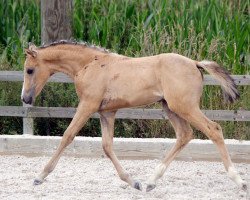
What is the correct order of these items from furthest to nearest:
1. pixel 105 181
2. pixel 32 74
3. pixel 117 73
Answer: pixel 105 181, pixel 32 74, pixel 117 73

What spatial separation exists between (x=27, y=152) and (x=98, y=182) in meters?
1.73

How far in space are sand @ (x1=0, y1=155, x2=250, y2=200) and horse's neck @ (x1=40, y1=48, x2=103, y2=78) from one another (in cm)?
117

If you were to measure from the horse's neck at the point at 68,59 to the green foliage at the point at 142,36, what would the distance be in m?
2.45

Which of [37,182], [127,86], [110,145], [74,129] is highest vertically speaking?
[127,86]

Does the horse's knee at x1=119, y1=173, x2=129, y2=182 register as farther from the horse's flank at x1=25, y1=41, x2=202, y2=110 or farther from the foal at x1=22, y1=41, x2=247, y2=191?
the horse's flank at x1=25, y1=41, x2=202, y2=110

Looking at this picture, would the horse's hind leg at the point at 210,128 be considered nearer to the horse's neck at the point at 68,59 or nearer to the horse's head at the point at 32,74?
the horse's neck at the point at 68,59

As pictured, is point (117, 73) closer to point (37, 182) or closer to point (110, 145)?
point (110, 145)

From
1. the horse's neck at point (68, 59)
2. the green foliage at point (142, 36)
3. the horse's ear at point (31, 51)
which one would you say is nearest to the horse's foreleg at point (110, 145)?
the horse's neck at point (68, 59)

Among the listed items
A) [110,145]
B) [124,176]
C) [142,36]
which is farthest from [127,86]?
[142,36]

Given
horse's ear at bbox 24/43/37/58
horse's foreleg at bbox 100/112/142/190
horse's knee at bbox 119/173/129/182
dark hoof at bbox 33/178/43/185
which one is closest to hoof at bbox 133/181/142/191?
horse's foreleg at bbox 100/112/142/190

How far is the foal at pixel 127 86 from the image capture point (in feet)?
24.5

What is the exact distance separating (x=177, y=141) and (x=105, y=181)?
0.95m

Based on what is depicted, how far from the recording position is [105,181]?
8.21m

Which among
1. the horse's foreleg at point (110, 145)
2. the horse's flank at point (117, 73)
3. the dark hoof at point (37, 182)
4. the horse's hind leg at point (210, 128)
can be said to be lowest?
the dark hoof at point (37, 182)
